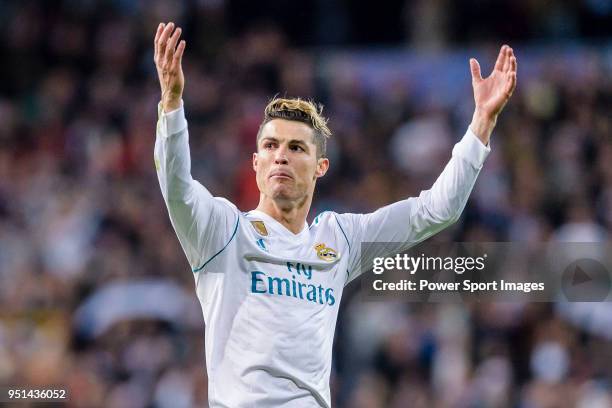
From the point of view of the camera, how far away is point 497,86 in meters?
5.16

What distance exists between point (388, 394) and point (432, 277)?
221 cm

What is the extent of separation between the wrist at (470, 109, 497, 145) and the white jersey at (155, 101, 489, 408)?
2.85 feet

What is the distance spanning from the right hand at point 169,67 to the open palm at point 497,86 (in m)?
1.52

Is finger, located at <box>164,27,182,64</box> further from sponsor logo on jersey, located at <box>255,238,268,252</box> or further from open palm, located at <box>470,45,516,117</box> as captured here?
open palm, located at <box>470,45,516,117</box>

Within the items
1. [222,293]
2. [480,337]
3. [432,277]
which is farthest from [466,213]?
[222,293]

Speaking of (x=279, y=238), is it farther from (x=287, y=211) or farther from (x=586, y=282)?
(x=586, y=282)

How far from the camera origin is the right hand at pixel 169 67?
4.29 meters

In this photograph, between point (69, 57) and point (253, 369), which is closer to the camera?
point (253, 369)

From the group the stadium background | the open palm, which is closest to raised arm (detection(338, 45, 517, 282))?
the open palm

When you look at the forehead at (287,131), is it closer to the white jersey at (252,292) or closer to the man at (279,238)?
the man at (279,238)

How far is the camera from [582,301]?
846cm

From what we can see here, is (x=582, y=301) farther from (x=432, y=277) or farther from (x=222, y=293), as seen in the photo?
(x=222, y=293)

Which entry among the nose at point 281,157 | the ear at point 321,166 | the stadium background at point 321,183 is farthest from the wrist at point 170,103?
the stadium background at point 321,183

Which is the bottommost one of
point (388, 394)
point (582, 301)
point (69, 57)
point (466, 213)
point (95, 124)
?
point (388, 394)
